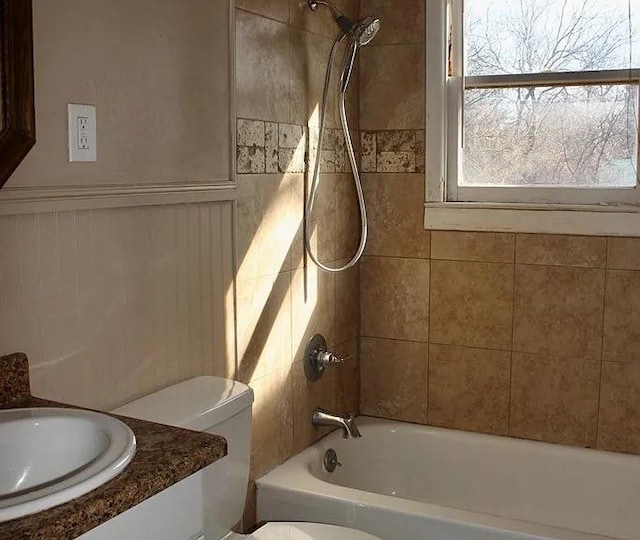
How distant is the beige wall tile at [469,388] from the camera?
286 cm

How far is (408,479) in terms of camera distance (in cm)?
290

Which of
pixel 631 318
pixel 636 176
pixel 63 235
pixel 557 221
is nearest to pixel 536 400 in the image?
pixel 631 318

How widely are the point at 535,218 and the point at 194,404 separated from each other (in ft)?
4.45

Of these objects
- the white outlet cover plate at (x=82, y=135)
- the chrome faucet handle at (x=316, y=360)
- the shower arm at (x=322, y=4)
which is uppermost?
the shower arm at (x=322, y=4)

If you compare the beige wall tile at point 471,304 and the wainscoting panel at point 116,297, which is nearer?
the wainscoting panel at point 116,297

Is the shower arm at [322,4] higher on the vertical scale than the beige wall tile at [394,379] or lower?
higher

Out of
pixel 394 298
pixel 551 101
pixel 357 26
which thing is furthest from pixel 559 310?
pixel 357 26

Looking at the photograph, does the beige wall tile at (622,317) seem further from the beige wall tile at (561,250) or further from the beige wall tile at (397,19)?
the beige wall tile at (397,19)

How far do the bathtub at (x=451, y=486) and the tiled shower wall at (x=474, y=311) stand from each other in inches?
3.6

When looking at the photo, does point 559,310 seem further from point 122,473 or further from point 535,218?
point 122,473

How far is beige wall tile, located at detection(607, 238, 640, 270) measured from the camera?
102 inches

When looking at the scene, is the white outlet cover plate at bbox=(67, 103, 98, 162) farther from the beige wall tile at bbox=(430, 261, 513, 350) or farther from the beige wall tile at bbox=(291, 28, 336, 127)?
the beige wall tile at bbox=(430, 261, 513, 350)

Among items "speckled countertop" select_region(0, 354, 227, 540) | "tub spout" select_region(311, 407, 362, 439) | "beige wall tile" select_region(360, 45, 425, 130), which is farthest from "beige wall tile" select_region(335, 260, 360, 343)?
"speckled countertop" select_region(0, 354, 227, 540)

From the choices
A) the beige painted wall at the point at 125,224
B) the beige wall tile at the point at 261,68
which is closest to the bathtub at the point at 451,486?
the beige painted wall at the point at 125,224
